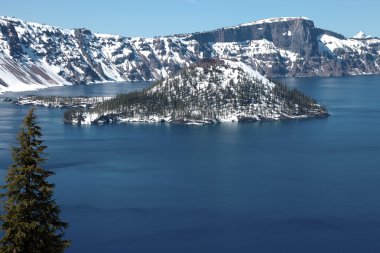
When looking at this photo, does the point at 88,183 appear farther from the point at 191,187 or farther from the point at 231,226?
the point at 231,226

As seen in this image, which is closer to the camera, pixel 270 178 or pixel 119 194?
pixel 119 194

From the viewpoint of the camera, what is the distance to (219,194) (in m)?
105

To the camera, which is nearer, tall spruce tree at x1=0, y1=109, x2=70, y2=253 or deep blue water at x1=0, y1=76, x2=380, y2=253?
tall spruce tree at x1=0, y1=109, x2=70, y2=253

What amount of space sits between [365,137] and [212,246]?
127 metres

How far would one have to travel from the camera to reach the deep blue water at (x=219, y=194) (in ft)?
258

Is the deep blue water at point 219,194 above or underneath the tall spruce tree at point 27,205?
underneath

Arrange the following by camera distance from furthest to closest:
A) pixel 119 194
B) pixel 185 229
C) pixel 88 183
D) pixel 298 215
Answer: pixel 88 183 < pixel 119 194 < pixel 298 215 < pixel 185 229

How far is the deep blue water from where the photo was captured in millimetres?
78625

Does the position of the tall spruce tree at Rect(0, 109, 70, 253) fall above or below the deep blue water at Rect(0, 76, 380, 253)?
above

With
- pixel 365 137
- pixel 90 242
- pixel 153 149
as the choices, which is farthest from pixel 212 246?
pixel 365 137

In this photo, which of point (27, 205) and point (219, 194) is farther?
point (219, 194)

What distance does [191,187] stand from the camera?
370ft

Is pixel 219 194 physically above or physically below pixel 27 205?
below

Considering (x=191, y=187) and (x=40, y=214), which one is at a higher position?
(x=40, y=214)
